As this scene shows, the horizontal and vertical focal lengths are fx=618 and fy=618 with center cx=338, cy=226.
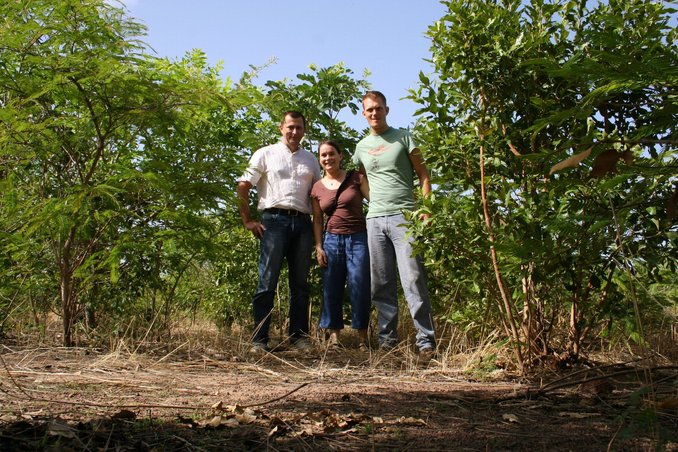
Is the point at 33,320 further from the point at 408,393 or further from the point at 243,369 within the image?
the point at 408,393

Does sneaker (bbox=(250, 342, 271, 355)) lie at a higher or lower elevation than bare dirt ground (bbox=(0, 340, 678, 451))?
higher

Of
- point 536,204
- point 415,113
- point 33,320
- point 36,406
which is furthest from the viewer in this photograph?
point 33,320

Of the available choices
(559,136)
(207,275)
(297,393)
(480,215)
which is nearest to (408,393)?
(297,393)

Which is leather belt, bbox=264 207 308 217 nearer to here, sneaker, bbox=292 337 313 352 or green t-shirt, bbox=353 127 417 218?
green t-shirt, bbox=353 127 417 218

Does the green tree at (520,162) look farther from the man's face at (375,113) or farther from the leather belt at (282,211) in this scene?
the leather belt at (282,211)

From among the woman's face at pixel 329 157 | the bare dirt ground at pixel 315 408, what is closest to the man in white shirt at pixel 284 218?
the woman's face at pixel 329 157

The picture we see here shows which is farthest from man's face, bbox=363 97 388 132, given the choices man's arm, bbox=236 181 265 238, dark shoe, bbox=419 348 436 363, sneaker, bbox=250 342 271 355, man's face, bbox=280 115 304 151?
sneaker, bbox=250 342 271 355

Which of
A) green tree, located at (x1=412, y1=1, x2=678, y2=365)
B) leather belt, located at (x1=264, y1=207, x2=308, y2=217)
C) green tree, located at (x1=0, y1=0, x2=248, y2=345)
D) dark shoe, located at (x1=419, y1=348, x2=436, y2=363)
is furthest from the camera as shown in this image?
leather belt, located at (x1=264, y1=207, x2=308, y2=217)

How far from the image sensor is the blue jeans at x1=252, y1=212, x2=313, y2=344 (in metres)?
5.11

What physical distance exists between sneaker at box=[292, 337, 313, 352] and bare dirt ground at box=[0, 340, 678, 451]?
2.80ft

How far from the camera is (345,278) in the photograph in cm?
541

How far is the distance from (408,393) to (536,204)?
4.15 feet

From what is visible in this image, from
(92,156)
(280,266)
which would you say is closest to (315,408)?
(280,266)

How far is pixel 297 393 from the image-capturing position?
10.5ft
